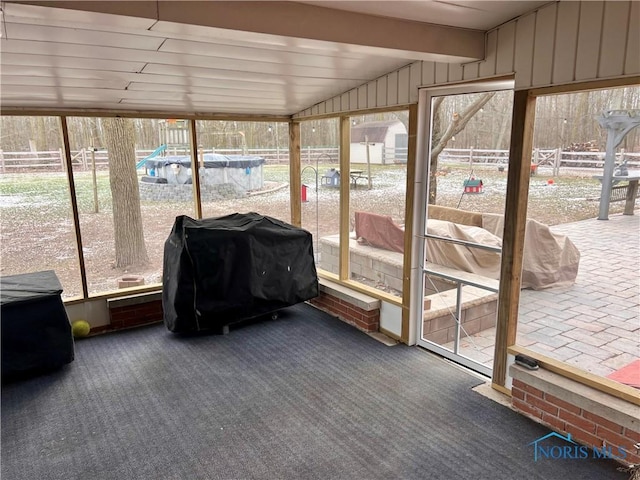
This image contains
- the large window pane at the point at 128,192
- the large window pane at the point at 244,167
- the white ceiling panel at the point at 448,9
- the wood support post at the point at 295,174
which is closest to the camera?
the white ceiling panel at the point at 448,9

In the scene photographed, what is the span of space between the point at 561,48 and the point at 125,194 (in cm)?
419

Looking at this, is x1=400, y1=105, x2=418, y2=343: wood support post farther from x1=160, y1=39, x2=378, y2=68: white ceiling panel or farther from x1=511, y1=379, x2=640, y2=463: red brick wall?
x1=511, y1=379, x2=640, y2=463: red brick wall

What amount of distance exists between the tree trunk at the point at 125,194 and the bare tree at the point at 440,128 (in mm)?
3066

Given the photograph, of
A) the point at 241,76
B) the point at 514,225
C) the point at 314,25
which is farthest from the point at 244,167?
the point at 514,225

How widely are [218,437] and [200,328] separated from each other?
1.53 m

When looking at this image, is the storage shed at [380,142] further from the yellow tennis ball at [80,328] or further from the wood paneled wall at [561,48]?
the yellow tennis ball at [80,328]

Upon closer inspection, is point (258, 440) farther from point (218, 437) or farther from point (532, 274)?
point (532, 274)

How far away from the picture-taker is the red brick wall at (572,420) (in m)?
2.42

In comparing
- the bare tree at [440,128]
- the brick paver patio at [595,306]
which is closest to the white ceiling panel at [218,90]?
the bare tree at [440,128]

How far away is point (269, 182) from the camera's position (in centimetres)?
540

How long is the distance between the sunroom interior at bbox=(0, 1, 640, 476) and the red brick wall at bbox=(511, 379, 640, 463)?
1cm

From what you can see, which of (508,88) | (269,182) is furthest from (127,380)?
(508,88)

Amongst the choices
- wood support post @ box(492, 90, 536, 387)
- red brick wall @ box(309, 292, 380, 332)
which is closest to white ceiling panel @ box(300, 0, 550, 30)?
wood support post @ box(492, 90, 536, 387)

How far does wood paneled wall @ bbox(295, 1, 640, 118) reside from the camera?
2.28 meters
